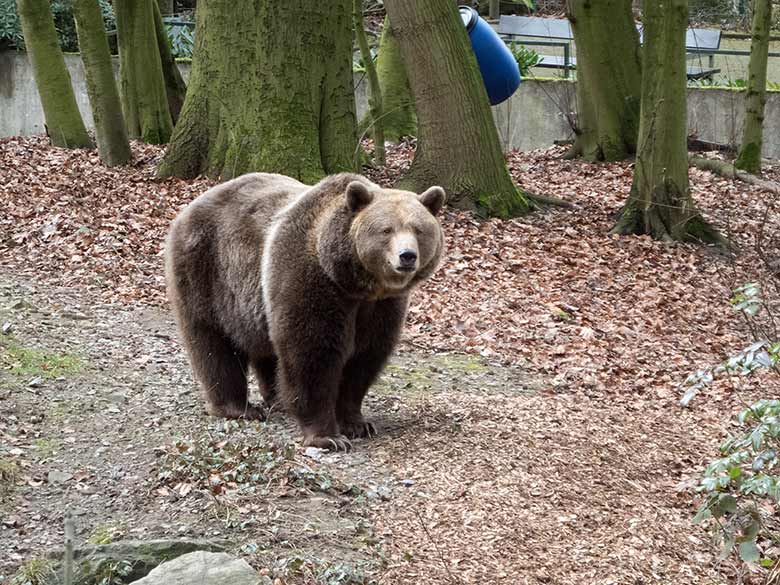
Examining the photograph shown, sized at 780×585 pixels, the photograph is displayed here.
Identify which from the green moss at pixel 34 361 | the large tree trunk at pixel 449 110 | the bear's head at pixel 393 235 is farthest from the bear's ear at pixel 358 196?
the large tree trunk at pixel 449 110

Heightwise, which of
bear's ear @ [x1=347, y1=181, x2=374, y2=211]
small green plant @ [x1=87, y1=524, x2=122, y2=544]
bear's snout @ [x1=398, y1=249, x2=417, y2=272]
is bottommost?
small green plant @ [x1=87, y1=524, x2=122, y2=544]

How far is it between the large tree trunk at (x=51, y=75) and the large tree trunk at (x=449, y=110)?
5565mm

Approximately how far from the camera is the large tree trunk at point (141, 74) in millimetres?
15789

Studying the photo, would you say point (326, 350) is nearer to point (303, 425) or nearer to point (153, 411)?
point (303, 425)

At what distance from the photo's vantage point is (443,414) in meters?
7.10

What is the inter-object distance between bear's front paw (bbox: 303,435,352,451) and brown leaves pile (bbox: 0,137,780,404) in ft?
8.35

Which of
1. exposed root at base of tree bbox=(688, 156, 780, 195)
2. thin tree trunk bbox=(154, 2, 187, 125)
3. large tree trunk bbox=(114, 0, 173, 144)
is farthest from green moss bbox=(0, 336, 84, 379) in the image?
exposed root at base of tree bbox=(688, 156, 780, 195)

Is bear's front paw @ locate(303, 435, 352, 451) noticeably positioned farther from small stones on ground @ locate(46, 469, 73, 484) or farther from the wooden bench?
the wooden bench

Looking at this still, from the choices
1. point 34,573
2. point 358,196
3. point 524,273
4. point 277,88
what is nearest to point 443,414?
point 358,196

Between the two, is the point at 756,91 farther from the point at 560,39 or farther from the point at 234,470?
the point at 234,470

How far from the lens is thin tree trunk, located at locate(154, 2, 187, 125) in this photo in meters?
17.2

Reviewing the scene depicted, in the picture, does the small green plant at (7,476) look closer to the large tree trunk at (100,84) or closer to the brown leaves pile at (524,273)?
the brown leaves pile at (524,273)

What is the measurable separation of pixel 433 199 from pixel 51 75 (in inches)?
410

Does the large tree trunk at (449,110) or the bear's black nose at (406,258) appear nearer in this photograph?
the bear's black nose at (406,258)
